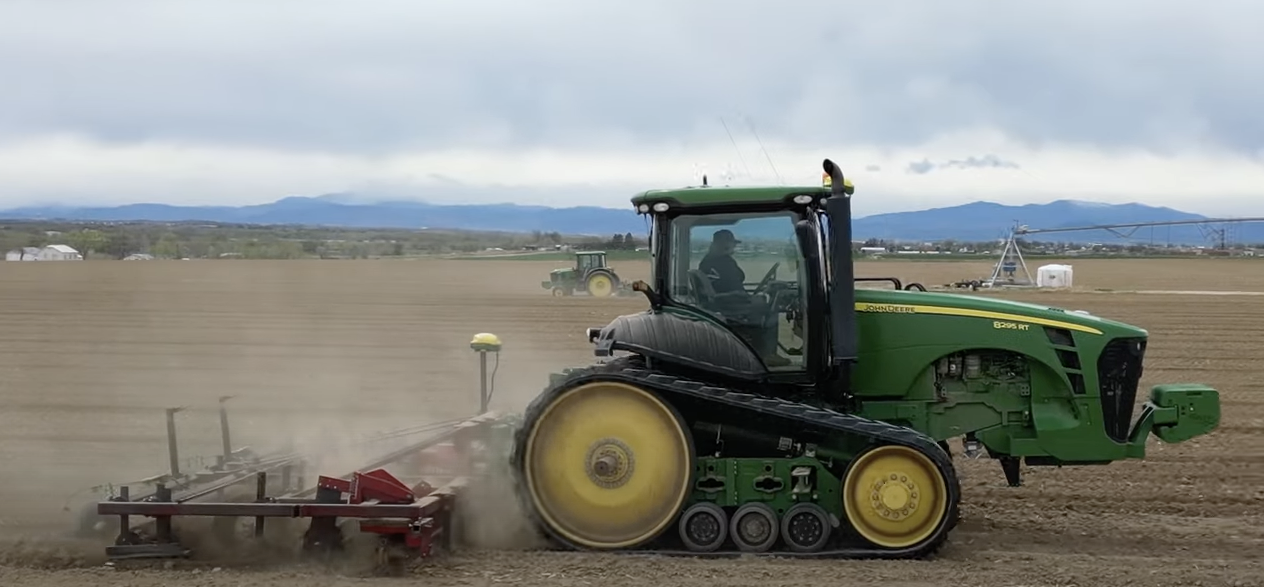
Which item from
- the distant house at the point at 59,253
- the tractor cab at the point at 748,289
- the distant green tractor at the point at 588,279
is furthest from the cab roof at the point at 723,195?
the distant green tractor at the point at 588,279

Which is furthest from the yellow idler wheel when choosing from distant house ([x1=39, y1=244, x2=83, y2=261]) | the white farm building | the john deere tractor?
the white farm building

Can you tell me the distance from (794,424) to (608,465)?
129 centimetres

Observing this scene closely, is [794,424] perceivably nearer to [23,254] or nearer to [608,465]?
[608,465]

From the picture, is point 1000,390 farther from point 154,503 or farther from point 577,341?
point 577,341

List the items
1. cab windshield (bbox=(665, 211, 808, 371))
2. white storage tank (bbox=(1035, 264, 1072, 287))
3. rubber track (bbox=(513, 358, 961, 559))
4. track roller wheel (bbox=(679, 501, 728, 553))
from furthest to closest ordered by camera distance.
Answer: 1. white storage tank (bbox=(1035, 264, 1072, 287))
2. cab windshield (bbox=(665, 211, 808, 371))
3. track roller wheel (bbox=(679, 501, 728, 553))
4. rubber track (bbox=(513, 358, 961, 559))

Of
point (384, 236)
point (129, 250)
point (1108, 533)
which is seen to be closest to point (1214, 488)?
point (1108, 533)

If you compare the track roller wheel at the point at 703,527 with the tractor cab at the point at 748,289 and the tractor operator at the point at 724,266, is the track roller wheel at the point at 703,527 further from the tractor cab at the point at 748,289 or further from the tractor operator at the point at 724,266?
the tractor operator at the point at 724,266

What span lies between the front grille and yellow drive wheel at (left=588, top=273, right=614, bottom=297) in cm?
3372

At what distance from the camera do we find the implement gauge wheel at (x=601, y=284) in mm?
41781

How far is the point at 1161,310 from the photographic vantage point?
112 feet

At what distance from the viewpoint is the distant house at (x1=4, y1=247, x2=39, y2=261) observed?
3778cm

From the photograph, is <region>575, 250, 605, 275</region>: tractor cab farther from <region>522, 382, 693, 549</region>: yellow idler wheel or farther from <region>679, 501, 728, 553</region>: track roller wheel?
<region>679, 501, 728, 553</region>: track roller wheel

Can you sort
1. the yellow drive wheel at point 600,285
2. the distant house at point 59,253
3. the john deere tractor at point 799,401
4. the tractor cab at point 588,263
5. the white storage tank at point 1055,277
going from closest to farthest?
the john deere tractor at point 799,401, the distant house at point 59,253, the yellow drive wheel at point 600,285, the tractor cab at point 588,263, the white storage tank at point 1055,277

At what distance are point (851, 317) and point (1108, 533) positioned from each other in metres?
2.76
